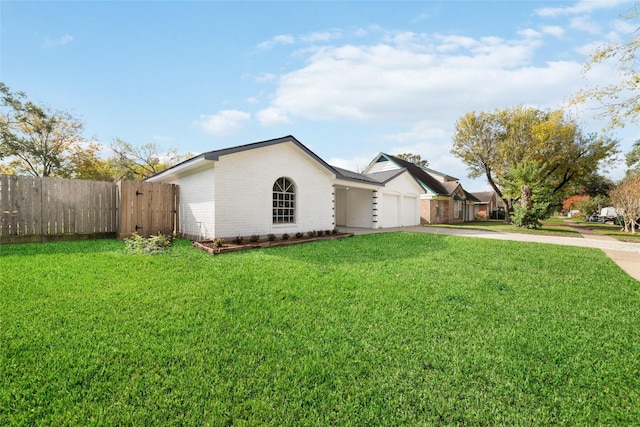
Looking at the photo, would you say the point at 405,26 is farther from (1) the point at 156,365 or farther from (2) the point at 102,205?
(2) the point at 102,205

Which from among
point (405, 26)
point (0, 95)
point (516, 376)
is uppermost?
point (0, 95)

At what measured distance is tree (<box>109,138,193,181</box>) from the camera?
27297 millimetres

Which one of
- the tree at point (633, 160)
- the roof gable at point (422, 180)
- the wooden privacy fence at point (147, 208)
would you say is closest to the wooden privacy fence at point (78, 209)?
the wooden privacy fence at point (147, 208)

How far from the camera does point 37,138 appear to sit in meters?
21.7

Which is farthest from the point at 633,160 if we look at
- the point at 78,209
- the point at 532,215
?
the point at 78,209

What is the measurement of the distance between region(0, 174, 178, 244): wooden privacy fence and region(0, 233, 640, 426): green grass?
3891 millimetres

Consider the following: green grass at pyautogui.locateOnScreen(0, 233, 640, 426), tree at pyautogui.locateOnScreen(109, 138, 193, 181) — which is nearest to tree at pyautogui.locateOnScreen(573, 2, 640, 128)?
green grass at pyautogui.locateOnScreen(0, 233, 640, 426)

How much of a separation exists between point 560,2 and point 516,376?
11672 millimetres

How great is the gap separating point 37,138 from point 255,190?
79.5 ft

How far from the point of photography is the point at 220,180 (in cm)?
901

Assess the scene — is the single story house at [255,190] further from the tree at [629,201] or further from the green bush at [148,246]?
the tree at [629,201]

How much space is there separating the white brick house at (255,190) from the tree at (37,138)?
17177 mm

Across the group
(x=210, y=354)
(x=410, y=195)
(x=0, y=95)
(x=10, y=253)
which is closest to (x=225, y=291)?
(x=210, y=354)

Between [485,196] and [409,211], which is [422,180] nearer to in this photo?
[409,211]
